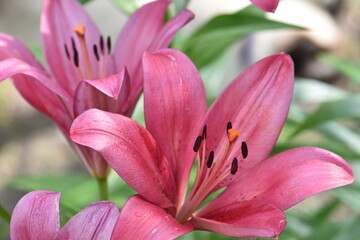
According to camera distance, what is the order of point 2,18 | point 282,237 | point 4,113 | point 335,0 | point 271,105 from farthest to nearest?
point 335,0 → point 2,18 → point 4,113 → point 282,237 → point 271,105

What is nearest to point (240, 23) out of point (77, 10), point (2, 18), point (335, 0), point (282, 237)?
point (77, 10)

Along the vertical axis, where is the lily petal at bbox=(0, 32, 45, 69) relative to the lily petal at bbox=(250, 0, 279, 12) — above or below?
below

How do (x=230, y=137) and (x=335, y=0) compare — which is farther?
(x=335, y=0)

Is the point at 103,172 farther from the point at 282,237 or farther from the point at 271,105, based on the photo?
the point at 282,237

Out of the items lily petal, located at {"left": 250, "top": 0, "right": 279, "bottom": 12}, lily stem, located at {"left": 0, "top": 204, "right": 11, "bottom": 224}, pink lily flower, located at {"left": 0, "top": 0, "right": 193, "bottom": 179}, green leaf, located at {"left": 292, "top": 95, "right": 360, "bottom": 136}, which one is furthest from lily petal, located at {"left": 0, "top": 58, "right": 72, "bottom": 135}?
green leaf, located at {"left": 292, "top": 95, "right": 360, "bottom": 136}

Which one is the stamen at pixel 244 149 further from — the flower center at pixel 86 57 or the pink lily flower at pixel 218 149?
the flower center at pixel 86 57

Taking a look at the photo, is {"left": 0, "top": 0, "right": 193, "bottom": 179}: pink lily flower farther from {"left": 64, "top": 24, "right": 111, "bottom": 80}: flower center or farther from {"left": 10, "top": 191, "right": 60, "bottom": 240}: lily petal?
{"left": 10, "top": 191, "right": 60, "bottom": 240}: lily petal

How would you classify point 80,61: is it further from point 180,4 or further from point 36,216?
point 36,216
